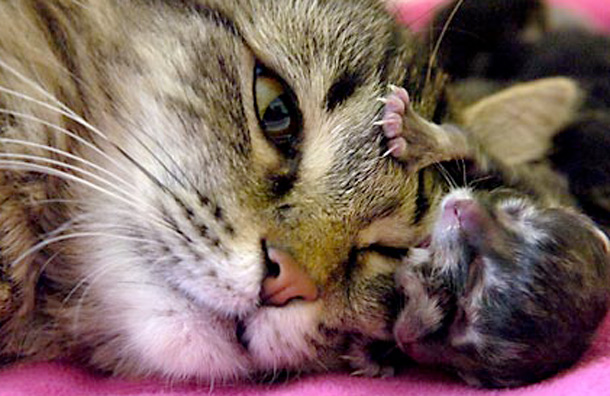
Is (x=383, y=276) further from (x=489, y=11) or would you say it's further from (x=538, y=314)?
(x=489, y=11)

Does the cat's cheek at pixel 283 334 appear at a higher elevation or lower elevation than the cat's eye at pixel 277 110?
lower

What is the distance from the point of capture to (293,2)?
119 cm

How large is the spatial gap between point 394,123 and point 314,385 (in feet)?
1.26

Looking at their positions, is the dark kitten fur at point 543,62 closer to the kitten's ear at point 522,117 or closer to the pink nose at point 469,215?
the kitten's ear at point 522,117

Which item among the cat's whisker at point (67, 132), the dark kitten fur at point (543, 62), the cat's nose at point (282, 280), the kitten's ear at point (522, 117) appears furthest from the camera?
the dark kitten fur at point (543, 62)

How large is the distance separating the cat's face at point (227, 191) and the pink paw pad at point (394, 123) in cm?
2

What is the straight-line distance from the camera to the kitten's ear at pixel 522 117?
5.30 ft

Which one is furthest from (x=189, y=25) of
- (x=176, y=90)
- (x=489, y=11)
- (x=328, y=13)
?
(x=489, y=11)

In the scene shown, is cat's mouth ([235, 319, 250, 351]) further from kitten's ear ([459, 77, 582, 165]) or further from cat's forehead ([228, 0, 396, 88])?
kitten's ear ([459, 77, 582, 165])

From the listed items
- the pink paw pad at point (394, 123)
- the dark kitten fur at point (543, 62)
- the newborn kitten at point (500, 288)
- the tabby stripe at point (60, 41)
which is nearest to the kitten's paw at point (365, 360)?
the newborn kitten at point (500, 288)

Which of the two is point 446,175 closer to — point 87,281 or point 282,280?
point 282,280

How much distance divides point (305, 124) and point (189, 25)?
0.22 m

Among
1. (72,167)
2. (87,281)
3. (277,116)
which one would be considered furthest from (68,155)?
(277,116)

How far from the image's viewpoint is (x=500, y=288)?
1.02 m
